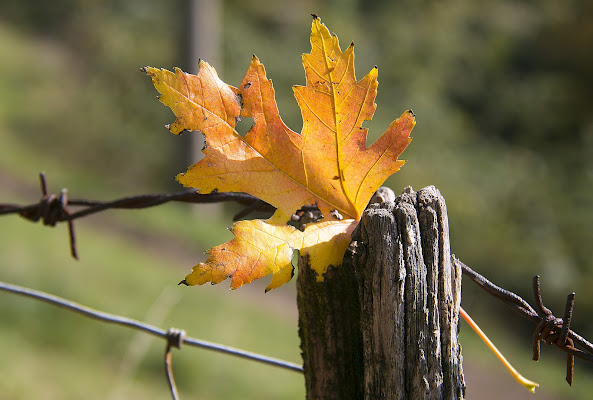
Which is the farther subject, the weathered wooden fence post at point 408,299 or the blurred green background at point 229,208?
A: the blurred green background at point 229,208

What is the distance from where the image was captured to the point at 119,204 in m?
1.10

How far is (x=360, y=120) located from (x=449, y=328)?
0.28m

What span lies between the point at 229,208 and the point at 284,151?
8.85m

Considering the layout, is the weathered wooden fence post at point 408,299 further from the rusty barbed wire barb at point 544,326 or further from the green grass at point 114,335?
the green grass at point 114,335

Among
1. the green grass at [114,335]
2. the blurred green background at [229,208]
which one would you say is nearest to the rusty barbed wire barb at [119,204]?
the blurred green background at [229,208]

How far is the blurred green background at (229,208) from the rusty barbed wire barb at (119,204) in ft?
5.96

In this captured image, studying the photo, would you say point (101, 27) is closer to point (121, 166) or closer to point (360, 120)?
point (121, 166)

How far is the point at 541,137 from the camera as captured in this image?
394 inches

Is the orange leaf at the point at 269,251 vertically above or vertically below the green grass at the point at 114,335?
below

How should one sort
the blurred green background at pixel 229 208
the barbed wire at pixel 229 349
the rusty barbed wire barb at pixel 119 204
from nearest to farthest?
the barbed wire at pixel 229 349 → the rusty barbed wire barb at pixel 119 204 → the blurred green background at pixel 229 208

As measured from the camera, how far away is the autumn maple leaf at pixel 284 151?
72cm

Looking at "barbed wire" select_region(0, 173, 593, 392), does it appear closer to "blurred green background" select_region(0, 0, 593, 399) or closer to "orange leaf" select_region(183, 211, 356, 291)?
"orange leaf" select_region(183, 211, 356, 291)

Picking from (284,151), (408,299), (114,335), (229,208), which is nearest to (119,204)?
(284,151)

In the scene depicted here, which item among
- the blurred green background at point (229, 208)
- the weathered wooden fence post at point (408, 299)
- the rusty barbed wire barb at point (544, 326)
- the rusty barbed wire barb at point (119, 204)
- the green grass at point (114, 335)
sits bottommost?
the weathered wooden fence post at point (408, 299)
